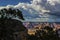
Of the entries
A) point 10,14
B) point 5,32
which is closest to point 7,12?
point 10,14

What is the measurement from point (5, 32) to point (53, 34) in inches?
941

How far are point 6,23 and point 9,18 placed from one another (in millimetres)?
1251

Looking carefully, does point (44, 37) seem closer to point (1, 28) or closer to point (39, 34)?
point (39, 34)

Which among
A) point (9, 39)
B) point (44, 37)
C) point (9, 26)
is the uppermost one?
point (9, 26)

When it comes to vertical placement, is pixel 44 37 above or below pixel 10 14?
below

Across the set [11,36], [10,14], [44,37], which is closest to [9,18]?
[10,14]

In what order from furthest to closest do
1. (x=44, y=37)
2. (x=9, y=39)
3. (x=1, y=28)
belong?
(x=44, y=37)
(x=9, y=39)
(x=1, y=28)

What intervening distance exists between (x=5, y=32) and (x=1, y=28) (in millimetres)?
1072

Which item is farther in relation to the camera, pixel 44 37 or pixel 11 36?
pixel 44 37

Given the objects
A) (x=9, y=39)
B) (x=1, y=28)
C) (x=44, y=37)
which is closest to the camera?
(x=1, y=28)

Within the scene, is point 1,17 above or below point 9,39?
above

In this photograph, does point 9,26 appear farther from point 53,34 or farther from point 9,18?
point 53,34

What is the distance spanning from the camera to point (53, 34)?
64.8 m

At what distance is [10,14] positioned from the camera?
4428cm
